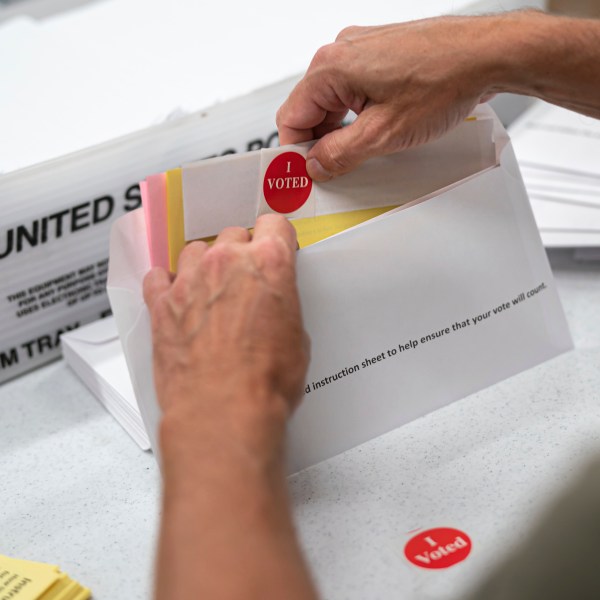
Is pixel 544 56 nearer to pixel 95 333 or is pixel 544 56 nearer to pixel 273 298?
pixel 273 298

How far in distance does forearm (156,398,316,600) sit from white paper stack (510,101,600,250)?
67 centimetres

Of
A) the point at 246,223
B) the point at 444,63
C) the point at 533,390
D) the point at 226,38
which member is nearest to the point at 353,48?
the point at 444,63

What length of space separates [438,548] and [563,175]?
70cm

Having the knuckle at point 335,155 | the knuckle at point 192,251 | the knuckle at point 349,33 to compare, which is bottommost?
the knuckle at point 192,251

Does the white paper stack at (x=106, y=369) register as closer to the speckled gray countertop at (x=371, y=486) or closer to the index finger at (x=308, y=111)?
the speckled gray countertop at (x=371, y=486)

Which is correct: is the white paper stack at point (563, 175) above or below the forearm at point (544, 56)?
below

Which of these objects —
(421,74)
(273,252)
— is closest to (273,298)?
(273,252)

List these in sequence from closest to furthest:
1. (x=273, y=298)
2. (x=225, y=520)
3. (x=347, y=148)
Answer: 1. (x=225, y=520)
2. (x=273, y=298)
3. (x=347, y=148)

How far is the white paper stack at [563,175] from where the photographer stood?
1.09 meters

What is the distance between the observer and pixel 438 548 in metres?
0.67

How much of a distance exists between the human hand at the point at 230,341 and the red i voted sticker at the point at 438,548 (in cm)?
17

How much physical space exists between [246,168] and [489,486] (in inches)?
14.0

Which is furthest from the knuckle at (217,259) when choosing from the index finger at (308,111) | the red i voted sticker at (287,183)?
the index finger at (308,111)

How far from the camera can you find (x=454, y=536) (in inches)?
26.9
